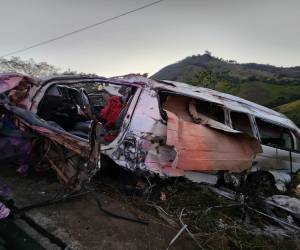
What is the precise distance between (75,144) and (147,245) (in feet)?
4.82

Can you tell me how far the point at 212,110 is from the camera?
6.11 meters

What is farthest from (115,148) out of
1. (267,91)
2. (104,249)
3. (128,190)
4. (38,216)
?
(267,91)

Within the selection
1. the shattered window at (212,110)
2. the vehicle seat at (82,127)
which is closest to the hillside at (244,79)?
the shattered window at (212,110)

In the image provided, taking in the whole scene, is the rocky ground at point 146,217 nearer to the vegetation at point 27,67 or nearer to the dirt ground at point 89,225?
the dirt ground at point 89,225

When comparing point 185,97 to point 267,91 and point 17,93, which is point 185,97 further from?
point 267,91

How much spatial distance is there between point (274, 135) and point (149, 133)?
273cm

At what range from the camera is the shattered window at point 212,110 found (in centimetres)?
606

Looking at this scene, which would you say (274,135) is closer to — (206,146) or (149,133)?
(206,146)

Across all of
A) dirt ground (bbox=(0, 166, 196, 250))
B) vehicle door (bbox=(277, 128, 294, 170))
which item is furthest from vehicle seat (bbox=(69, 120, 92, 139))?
vehicle door (bbox=(277, 128, 294, 170))

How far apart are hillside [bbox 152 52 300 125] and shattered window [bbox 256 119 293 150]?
29.0ft

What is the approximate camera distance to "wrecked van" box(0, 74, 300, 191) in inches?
191

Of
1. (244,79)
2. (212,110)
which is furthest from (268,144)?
(244,79)

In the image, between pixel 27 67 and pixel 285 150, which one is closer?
pixel 285 150

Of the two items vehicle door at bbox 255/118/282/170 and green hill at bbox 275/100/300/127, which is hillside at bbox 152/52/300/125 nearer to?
green hill at bbox 275/100/300/127
